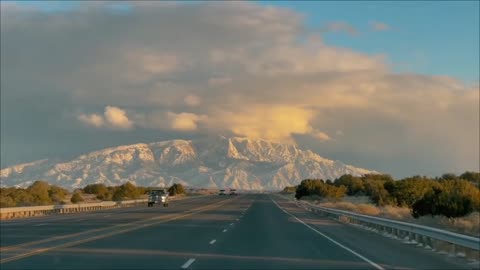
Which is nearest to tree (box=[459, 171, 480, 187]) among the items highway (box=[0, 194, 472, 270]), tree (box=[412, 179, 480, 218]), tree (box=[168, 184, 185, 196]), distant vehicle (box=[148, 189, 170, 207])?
distant vehicle (box=[148, 189, 170, 207])

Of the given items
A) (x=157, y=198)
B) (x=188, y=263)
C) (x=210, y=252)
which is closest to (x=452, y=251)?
(x=210, y=252)

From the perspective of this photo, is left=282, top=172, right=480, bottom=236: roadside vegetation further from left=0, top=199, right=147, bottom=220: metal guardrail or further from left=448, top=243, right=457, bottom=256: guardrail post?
left=0, top=199, right=147, bottom=220: metal guardrail

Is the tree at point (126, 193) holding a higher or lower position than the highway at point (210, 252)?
higher

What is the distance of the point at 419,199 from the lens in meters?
49.2

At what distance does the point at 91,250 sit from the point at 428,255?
405 inches

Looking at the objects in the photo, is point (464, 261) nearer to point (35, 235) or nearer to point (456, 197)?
point (35, 235)

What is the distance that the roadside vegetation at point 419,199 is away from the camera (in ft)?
133

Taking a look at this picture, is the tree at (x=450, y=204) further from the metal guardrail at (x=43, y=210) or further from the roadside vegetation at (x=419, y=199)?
the metal guardrail at (x=43, y=210)

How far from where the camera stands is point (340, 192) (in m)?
110

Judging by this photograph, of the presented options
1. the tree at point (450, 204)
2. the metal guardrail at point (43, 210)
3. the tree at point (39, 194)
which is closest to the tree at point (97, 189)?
the tree at point (39, 194)

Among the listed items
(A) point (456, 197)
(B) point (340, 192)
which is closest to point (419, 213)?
(A) point (456, 197)

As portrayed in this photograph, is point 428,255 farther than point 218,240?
No

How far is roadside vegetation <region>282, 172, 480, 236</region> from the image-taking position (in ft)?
133

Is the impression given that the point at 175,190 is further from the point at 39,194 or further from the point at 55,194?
the point at 39,194
